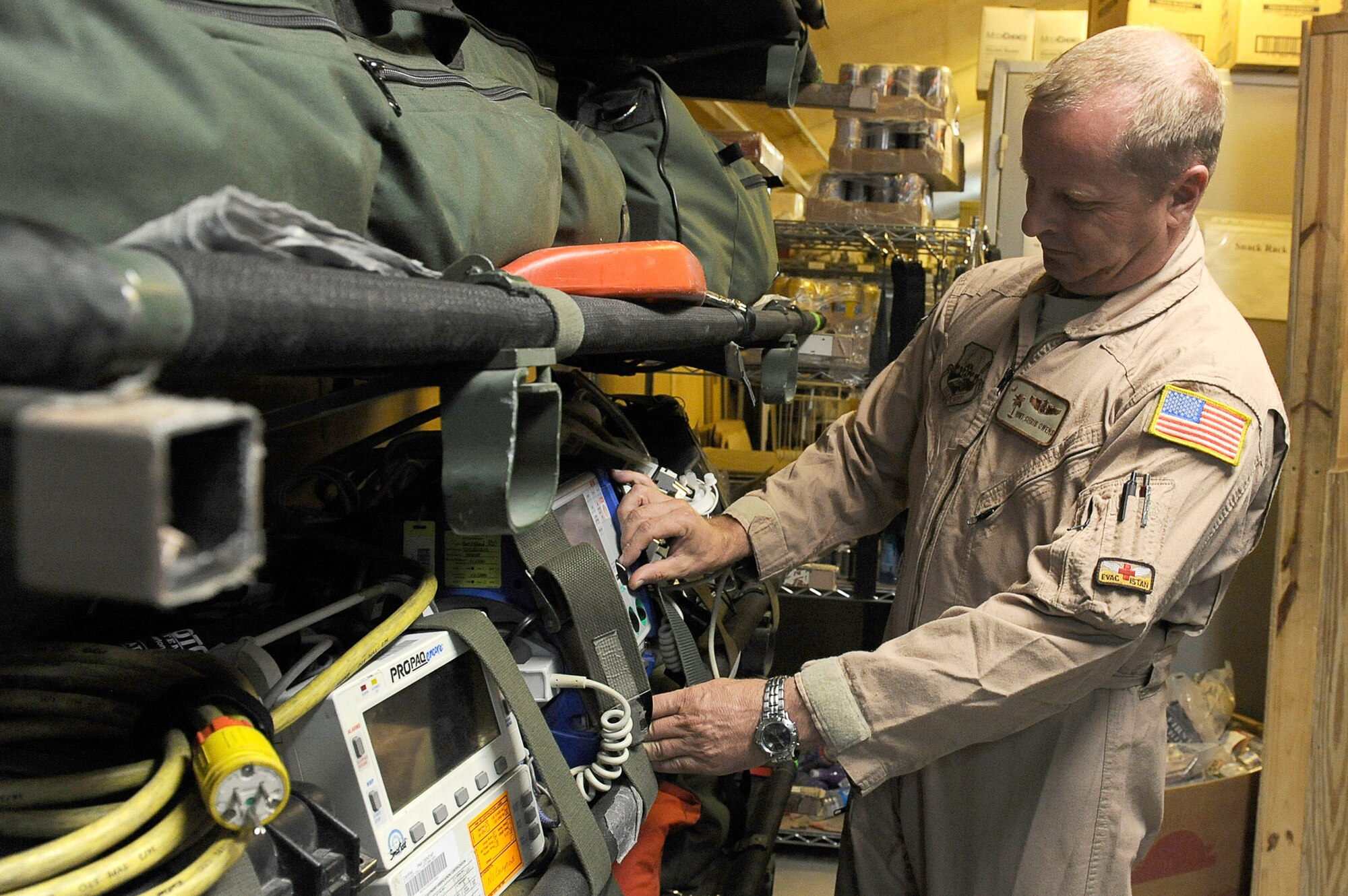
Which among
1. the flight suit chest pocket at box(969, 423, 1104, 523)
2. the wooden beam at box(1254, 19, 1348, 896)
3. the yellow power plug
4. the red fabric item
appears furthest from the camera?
the wooden beam at box(1254, 19, 1348, 896)

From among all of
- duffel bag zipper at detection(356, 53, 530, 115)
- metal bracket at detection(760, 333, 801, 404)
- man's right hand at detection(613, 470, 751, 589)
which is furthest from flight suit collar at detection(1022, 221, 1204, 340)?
duffel bag zipper at detection(356, 53, 530, 115)

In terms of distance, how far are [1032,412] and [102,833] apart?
1.22 metres

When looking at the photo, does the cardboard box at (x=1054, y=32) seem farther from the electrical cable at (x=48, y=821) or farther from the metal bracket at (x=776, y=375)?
the electrical cable at (x=48, y=821)

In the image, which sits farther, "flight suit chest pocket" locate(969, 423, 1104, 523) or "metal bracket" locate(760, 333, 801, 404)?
"metal bracket" locate(760, 333, 801, 404)

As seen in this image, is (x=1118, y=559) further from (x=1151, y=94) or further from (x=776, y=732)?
(x=1151, y=94)

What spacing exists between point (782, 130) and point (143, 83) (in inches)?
262

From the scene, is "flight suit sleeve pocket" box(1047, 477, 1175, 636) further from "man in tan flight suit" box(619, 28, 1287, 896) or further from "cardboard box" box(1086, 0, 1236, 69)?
"cardboard box" box(1086, 0, 1236, 69)

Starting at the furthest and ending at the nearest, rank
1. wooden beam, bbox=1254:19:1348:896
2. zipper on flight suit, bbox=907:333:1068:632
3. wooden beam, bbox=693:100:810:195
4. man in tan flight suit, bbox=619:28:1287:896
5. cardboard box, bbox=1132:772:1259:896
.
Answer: wooden beam, bbox=693:100:810:195, cardboard box, bbox=1132:772:1259:896, wooden beam, bbox=1254:19:1348:896, zipper on flight suit, bbox=907:333:1068:632, man in tan flight suit, bbox=619:28:1287:896

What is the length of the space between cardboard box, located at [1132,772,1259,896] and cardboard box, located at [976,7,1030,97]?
2515mm

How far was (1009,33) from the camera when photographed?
3590 mm

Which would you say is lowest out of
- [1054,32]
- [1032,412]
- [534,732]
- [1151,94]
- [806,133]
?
[534,732]

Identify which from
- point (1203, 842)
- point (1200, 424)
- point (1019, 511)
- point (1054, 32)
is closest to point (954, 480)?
point (1019, 511)

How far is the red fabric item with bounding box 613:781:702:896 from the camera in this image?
1.08 m

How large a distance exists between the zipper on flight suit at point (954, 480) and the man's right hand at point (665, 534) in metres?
0.31
